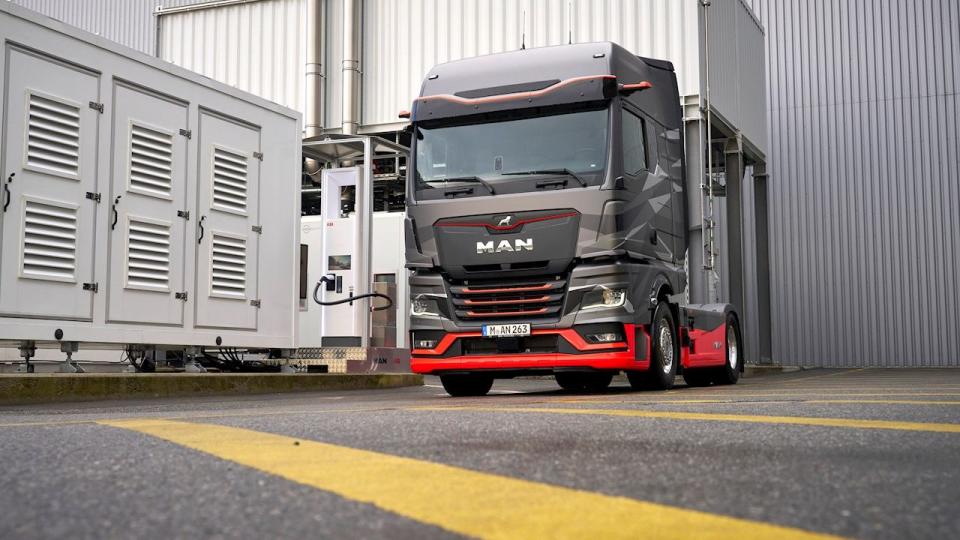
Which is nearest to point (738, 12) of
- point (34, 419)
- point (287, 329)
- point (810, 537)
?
point (287, 329)

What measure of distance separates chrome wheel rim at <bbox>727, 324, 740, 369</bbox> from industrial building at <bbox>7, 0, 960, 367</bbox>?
6.46 m

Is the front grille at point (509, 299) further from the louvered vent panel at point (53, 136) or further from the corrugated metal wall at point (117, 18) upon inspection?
the corrugated metal wall at point (117, 18)

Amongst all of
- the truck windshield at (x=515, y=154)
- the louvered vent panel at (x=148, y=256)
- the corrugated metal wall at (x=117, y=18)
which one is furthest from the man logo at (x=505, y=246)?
the corrugated metal wall at (x=117, y=18)

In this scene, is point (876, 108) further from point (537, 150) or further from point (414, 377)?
point (537, 150)

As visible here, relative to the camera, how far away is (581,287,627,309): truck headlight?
888 centimetres

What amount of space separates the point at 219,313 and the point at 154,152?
6.06 ft

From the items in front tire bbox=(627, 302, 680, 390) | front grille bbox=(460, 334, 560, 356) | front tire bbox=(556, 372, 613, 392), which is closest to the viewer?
front grille bbox=(460, 334, 560, 356)

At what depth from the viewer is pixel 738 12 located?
59.6ft

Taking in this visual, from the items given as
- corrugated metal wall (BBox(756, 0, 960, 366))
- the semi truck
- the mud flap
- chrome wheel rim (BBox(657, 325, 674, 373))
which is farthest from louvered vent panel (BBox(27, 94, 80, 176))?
corrugated metal wall (BBox(756, 0, 960, 366))

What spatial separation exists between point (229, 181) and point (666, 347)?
510 cm

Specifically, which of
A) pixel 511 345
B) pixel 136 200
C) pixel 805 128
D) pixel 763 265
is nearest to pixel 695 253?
pixel 511 345

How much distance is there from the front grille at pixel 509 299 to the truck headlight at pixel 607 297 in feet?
0.92

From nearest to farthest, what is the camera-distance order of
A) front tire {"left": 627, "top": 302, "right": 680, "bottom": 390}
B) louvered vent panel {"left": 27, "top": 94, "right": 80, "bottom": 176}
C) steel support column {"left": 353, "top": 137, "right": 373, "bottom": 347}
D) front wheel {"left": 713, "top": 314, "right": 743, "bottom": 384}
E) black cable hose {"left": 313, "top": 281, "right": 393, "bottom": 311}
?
louvered vent panel {"left": 27, "top": 94, "right": 80, "bottom": 176}
front tire {"left": 627, "top": 302, "right": 680, "bottom": 390}
front wheel {"left": 713, "top": 314, "right": 743, "bottom": 384}
black cable hose {"left": 313, "top": 281, "right": 393, "bottom": 311}
steel support column {"left": 353, "top": 137, "right": 373, "bottom": 347}

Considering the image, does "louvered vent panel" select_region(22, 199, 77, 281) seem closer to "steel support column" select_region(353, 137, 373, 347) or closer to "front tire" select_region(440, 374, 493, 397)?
"front tire" select_region(440, 374, 493, 397)
